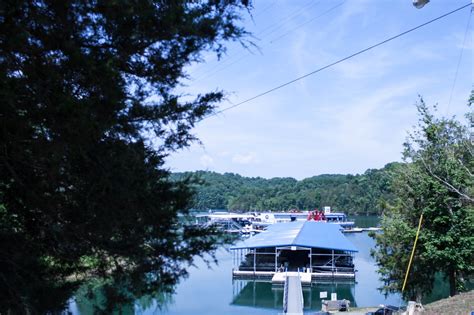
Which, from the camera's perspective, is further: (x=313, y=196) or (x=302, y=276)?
(x=313, y=196)

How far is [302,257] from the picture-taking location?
2125 inches

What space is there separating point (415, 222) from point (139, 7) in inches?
776

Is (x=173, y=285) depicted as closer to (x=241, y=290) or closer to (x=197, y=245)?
(x=197, y=245)

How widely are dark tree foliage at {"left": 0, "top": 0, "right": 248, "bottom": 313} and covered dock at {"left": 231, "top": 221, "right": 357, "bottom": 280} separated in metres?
37.1

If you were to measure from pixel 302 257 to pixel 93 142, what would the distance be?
50.8 m

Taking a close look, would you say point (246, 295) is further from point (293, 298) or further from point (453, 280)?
point (453, 280)

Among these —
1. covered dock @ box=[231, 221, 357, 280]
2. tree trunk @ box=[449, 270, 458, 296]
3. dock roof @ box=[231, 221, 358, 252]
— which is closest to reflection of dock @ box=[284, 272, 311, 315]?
tree trunk @ box=[449, 270, 458, 296]

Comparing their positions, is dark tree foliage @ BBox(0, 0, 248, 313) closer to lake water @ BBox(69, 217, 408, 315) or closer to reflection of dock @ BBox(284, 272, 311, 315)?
reflection of dock @ BBox(284, 272, 311, 315)

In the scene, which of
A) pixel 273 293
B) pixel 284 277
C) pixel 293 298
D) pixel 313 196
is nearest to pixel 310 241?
pixel 284 277

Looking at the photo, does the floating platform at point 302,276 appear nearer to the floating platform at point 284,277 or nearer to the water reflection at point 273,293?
the floating platform at point 284,277

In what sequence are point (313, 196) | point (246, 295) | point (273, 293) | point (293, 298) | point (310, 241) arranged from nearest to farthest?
point (293, 298) < point (246, 295) < point (273, 293) < point (310, 241) < point (313, 196)

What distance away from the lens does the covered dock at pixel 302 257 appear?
45844 millimetres

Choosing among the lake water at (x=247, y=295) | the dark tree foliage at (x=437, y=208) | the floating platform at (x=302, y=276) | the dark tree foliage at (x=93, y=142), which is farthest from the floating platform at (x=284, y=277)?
the dark tree foliage at (x=93, y=142)

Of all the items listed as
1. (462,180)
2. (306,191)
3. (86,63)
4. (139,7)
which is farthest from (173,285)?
(306,191)
